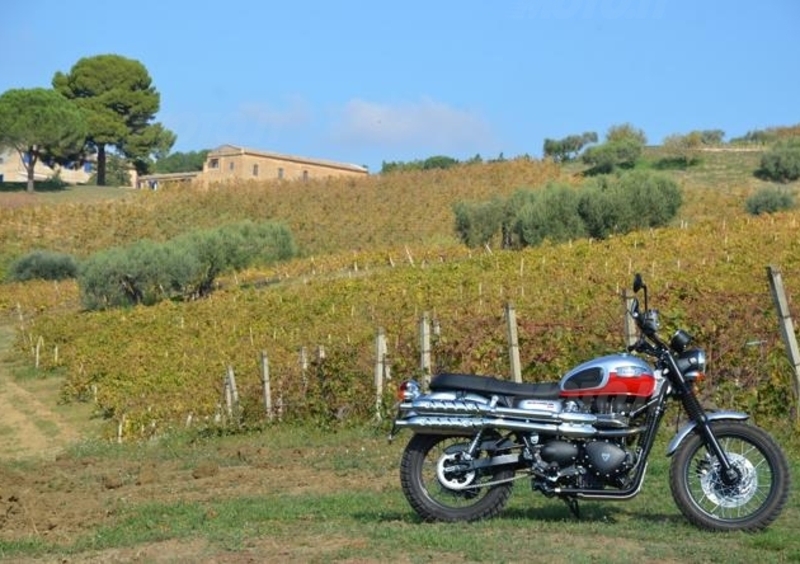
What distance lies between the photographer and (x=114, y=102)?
90.0 metres

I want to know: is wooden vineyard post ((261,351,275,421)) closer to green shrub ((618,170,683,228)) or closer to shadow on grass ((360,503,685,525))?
shadow on grass ((360,503,685,525))

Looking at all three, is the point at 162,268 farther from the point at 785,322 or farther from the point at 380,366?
the point at 785,322

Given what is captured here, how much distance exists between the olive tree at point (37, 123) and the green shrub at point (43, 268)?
79.3 ft

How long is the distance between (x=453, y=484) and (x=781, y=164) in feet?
193

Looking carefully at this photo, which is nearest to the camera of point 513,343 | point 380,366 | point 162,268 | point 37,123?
point 513,343

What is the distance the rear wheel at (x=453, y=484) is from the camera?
7426mm

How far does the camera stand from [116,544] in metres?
7.64

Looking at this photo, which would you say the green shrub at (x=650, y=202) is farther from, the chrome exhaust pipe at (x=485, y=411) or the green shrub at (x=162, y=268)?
the chrome exhaust pipe at (x=485, y=411)

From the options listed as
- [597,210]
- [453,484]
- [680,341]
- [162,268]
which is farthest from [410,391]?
[597,210]

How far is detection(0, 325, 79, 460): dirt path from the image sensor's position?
2250cm

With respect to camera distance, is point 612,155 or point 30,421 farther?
point 612,155

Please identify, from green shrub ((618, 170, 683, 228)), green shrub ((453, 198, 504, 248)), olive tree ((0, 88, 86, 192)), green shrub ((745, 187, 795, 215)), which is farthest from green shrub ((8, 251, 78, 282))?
green shrub ((745, 187, 795, 215))

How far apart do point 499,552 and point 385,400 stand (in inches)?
347

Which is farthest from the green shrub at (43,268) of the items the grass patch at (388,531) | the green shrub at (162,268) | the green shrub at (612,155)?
the grass patch at (388,531)
